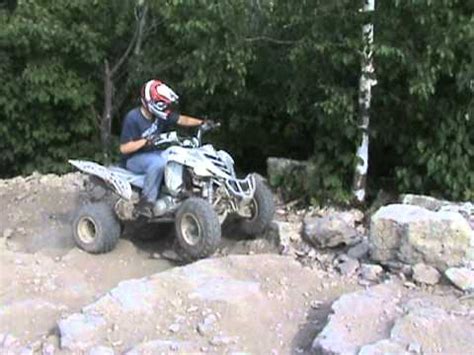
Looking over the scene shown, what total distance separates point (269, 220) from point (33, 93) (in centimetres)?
504

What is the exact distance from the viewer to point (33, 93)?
10281 mm

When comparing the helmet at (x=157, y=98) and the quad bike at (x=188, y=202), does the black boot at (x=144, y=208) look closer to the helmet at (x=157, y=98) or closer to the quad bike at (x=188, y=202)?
the quad bike at (x=188, y=202)

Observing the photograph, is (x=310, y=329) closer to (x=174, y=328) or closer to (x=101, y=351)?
(x=174, y=328)

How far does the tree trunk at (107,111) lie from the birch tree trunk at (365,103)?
4.27 m

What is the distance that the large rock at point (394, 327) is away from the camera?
4195 mm

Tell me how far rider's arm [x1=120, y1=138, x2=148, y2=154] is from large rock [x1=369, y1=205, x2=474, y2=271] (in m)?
1.99

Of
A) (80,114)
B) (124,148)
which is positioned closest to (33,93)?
(80,114)

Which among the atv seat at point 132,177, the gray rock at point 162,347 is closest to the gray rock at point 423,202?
the atv seat at point 132,177

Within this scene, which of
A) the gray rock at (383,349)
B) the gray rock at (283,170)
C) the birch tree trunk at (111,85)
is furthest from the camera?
the birch tree trunk at (111,85)

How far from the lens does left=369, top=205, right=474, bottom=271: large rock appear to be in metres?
5.18

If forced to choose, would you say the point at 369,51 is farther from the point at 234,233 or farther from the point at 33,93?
the point at 33,93

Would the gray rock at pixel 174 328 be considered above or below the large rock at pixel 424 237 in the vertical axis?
below

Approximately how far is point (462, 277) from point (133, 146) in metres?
2.77

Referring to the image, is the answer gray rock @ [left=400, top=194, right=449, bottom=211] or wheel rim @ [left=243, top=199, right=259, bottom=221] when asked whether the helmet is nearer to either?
wheel rim @ [left=243, top=199, right=259, bottom=221]
